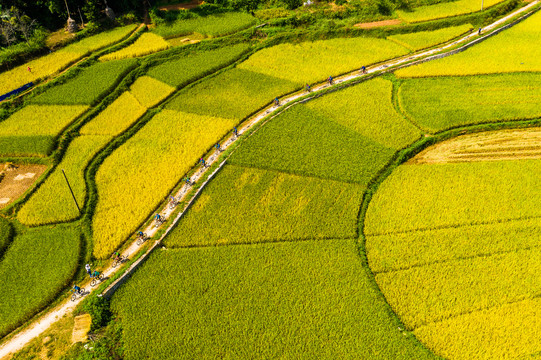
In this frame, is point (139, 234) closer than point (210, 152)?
Yes

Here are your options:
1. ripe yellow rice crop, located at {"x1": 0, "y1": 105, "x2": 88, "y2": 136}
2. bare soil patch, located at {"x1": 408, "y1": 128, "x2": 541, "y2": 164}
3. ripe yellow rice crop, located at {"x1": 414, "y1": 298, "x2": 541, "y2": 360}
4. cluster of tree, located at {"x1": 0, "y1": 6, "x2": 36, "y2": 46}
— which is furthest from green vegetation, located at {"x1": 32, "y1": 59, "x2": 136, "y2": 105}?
ripe yellow rice crop, located at {"x1": 414, "y1": 298, "x2": 541, "y2": 360}

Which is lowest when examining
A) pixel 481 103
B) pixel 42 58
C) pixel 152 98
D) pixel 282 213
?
pixel 282 213

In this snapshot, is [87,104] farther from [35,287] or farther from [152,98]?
[35,287]

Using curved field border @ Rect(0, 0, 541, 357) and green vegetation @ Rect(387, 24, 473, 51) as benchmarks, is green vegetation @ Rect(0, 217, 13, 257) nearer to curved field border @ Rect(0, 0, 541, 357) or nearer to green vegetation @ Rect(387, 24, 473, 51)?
curved field border @ Rect(0, 0, 541, 357)

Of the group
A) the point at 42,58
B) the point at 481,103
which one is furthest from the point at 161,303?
the point at 42,58

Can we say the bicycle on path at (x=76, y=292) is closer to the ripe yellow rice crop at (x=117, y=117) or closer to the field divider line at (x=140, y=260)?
the field divider line at (x=140, y=260)

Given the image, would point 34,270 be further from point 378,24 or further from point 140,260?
point 378,24

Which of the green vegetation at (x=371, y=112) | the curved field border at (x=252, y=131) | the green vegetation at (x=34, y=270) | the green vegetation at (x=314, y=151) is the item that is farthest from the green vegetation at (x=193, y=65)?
the green vegetation at (x=34, y=270)

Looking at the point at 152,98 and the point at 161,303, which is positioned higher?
the point at 152,98
